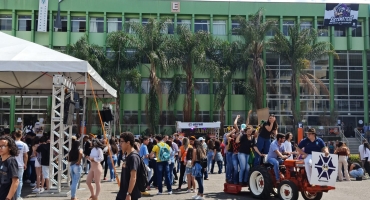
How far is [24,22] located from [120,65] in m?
12.0

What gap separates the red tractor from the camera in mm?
10688

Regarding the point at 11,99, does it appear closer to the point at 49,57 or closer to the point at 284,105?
the point at 284,105

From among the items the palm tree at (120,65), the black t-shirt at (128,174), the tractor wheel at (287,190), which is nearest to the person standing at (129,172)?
the black t-shirt at (128,174)

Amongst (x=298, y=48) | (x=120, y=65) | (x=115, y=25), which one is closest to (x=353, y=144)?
(x=298, y=48)

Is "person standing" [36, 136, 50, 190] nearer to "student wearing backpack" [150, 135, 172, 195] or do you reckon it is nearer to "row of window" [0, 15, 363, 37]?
"student wearing backpack" [150, 135, 172, 195]

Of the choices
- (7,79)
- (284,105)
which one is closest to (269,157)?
(7,79)

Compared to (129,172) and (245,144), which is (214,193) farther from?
(129,172)

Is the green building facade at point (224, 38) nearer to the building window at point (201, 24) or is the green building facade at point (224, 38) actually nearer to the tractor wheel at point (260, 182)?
the building window at point (201, 24)

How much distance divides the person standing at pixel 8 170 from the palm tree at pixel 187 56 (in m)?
27.8

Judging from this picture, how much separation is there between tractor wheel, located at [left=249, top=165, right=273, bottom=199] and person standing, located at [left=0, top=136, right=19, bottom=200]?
22.6 feet

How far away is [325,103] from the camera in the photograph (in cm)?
4109

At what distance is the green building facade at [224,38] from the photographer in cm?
3944

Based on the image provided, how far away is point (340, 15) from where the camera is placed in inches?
1614

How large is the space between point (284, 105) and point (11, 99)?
24.8 m
